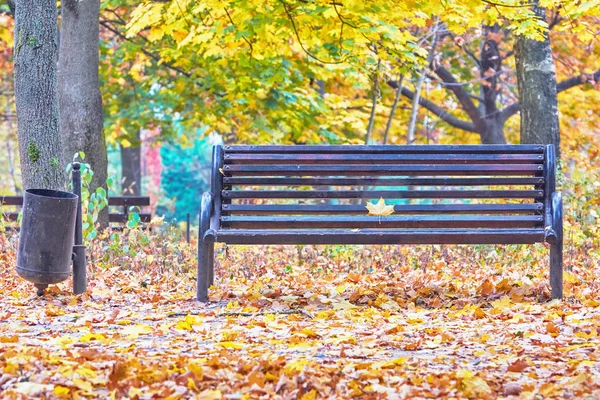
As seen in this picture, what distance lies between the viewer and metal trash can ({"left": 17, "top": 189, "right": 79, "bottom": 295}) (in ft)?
21.3

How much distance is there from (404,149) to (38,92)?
3.19 meters

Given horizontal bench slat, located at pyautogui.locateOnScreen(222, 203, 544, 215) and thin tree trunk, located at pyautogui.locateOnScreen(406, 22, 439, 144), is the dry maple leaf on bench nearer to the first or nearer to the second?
horizontal bench slat, located at pyautogui.locateOnScreen(222, 203, 544, 215)

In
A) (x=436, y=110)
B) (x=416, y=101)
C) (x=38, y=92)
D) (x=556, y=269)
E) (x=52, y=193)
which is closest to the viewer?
(x=556, y=269)

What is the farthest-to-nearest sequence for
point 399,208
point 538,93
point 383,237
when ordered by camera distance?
point 538,93, point 399,208, point 383,237

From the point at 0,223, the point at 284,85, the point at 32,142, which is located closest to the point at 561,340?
the point at 32,142

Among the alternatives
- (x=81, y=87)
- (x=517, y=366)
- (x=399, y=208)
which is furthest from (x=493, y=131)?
(x=517, y=366)

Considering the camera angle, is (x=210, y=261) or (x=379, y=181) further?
(x=210, y=261)

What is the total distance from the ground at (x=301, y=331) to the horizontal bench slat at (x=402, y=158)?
95cm

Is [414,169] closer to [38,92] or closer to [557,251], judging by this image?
[557,251]

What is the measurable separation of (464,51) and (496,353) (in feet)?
58.9

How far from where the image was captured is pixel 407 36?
1200cm

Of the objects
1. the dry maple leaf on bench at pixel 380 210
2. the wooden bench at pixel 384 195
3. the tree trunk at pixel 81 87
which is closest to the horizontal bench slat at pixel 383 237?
the wooden bench at pixel 384 195

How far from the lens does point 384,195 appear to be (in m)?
6.68

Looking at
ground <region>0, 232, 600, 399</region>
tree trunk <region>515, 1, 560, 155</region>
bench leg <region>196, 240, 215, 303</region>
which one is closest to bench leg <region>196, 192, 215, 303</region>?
bench leg <region>196, 240, 215, 303</region>
